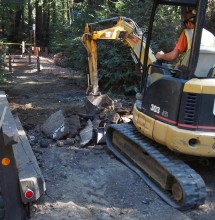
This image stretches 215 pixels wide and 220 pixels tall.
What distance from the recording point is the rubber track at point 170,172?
15.2 ft

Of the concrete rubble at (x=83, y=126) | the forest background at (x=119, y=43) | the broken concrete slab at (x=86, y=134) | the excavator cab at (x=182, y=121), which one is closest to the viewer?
the excavator cab at (x=182, y=121)

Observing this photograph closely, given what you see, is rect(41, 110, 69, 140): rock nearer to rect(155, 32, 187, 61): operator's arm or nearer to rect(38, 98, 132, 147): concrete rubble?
rect(38, 98, 132, 147): concrete rubble

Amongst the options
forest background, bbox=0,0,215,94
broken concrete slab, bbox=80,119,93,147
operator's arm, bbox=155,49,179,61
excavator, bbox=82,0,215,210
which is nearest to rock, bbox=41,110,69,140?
broken concrete slab, bbox=80,119,93,147

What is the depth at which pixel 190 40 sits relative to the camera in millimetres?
5031

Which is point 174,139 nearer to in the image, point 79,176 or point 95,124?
point 79,176

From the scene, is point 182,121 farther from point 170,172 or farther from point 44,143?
point 44,143

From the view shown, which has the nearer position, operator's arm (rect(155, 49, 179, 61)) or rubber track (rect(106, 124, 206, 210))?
rubber track (rect(106, 124, 206, 210))

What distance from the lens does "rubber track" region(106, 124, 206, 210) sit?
4.63 m

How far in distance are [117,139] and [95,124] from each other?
750 mm

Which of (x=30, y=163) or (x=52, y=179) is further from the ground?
(x=30, y=163)

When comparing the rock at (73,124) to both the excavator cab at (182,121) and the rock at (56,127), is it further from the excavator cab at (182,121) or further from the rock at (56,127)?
the excavator cab at (182,121)

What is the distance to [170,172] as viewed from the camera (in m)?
4.87

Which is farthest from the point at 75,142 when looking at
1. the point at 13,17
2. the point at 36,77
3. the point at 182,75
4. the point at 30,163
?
the point at 13,17

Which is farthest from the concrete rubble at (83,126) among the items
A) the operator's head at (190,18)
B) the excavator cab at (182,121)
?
the operator's head at (190,18)
